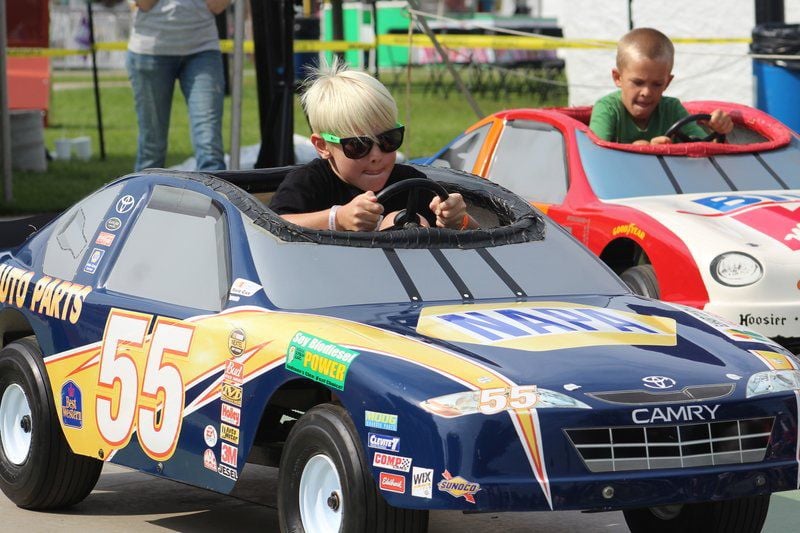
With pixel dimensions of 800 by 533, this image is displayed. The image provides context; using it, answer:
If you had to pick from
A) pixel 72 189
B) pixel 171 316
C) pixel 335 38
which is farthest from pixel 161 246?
pixel 335 38

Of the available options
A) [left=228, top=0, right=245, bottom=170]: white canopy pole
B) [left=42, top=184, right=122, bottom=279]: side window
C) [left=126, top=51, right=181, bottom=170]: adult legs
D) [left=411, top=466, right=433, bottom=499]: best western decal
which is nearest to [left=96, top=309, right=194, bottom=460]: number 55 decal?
[left=42, top=184, right=122, bottom=279]: side window

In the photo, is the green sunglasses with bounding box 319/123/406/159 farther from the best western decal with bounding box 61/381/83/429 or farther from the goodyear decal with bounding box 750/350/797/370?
the goodyear decal with bounding box 750/350/797/370

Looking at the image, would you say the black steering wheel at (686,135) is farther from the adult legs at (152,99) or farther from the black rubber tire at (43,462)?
the black rubber tire at (43,462)

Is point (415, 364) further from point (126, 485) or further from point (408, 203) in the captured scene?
point (126, 485)

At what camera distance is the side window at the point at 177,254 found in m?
5.25

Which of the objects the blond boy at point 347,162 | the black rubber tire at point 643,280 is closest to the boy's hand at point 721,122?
the black rubber tire at point 643,280

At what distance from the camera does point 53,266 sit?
600 centimetres

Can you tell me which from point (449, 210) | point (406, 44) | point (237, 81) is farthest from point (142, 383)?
point (406, 44)

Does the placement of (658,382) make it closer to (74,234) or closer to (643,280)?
(74,234)

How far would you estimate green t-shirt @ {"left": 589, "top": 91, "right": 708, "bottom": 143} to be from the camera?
888 cm

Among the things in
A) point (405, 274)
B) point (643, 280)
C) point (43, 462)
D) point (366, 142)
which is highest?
point (366, 142)

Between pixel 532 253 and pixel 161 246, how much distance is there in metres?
1.25

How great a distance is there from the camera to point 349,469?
4359mm

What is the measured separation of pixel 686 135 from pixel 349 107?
3896 mm
